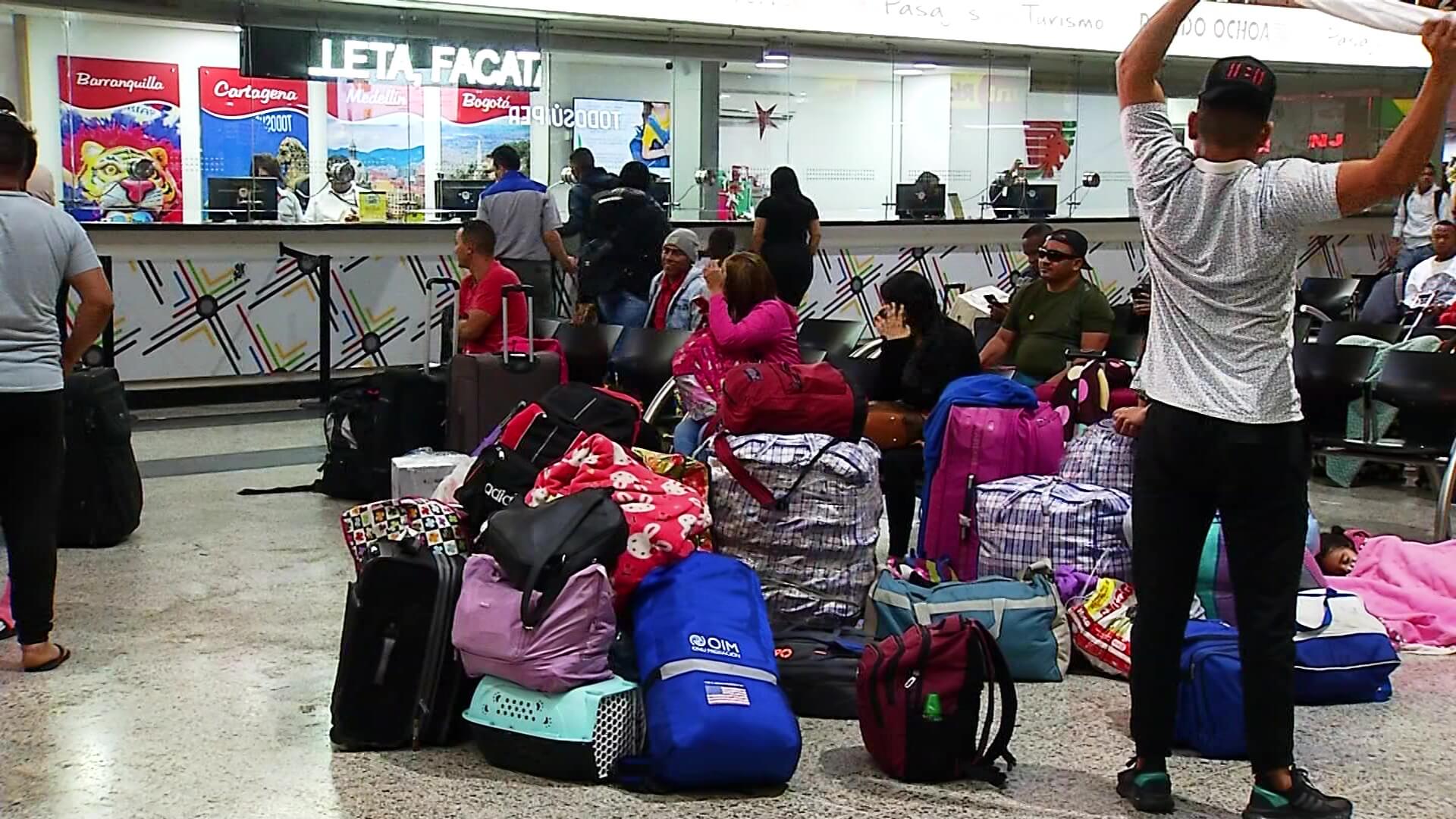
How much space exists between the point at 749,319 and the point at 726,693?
7.37 ft

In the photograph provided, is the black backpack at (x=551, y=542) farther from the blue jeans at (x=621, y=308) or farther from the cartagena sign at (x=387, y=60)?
the cartagena sign at (x=387, y=60)

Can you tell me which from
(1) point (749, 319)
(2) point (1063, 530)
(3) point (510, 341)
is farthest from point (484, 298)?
(2) point (1063, 530)

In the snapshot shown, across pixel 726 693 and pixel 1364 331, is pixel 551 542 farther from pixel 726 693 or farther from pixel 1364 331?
pixel 1364 331

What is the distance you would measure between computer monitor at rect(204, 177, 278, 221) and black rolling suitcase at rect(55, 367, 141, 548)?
169 inches

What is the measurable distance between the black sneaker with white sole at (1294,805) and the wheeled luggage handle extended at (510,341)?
4.17m

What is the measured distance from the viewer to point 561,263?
1013 cm

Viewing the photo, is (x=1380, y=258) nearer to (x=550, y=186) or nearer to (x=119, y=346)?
(x=550, y=186)

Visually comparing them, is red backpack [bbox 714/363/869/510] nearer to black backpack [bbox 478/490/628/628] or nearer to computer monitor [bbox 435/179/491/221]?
black backpack [bbox 478/490/628/628]

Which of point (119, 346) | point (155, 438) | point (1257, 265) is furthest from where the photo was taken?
point (119, 346)

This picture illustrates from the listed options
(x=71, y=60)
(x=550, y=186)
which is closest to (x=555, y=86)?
(x=550, y=186)

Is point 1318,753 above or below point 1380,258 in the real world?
below

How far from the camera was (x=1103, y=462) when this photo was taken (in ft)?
16.3

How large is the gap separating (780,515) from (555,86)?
7819 mm

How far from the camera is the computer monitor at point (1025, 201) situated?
542 inches
